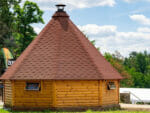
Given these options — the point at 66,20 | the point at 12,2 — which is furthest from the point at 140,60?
the point at 66,20

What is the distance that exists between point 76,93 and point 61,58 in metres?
2.46

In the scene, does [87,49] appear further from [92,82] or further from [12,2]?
[12,2]

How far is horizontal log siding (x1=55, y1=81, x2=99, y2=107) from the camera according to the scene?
67.0ft

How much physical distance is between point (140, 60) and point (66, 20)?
227 ft

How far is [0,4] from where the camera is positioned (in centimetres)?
4372

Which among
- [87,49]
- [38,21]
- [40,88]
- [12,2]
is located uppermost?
[12,2]

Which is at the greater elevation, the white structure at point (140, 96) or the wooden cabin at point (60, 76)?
the wooden cabin at point (60, 76)

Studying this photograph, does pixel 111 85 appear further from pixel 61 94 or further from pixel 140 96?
pixel 140 96

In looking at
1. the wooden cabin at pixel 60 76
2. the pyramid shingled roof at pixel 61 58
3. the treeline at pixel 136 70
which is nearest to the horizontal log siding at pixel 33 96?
the wooden cabin at pixel 60 76

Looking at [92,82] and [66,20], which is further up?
[66,20]

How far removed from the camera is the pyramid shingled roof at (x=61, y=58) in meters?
20.9

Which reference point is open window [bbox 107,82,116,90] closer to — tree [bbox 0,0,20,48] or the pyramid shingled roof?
the pyramid shingled roof

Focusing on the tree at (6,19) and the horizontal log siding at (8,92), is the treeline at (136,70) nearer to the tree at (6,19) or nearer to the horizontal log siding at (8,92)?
the tree at (6,19)

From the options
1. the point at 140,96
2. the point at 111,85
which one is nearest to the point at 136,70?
the point at 140,96
